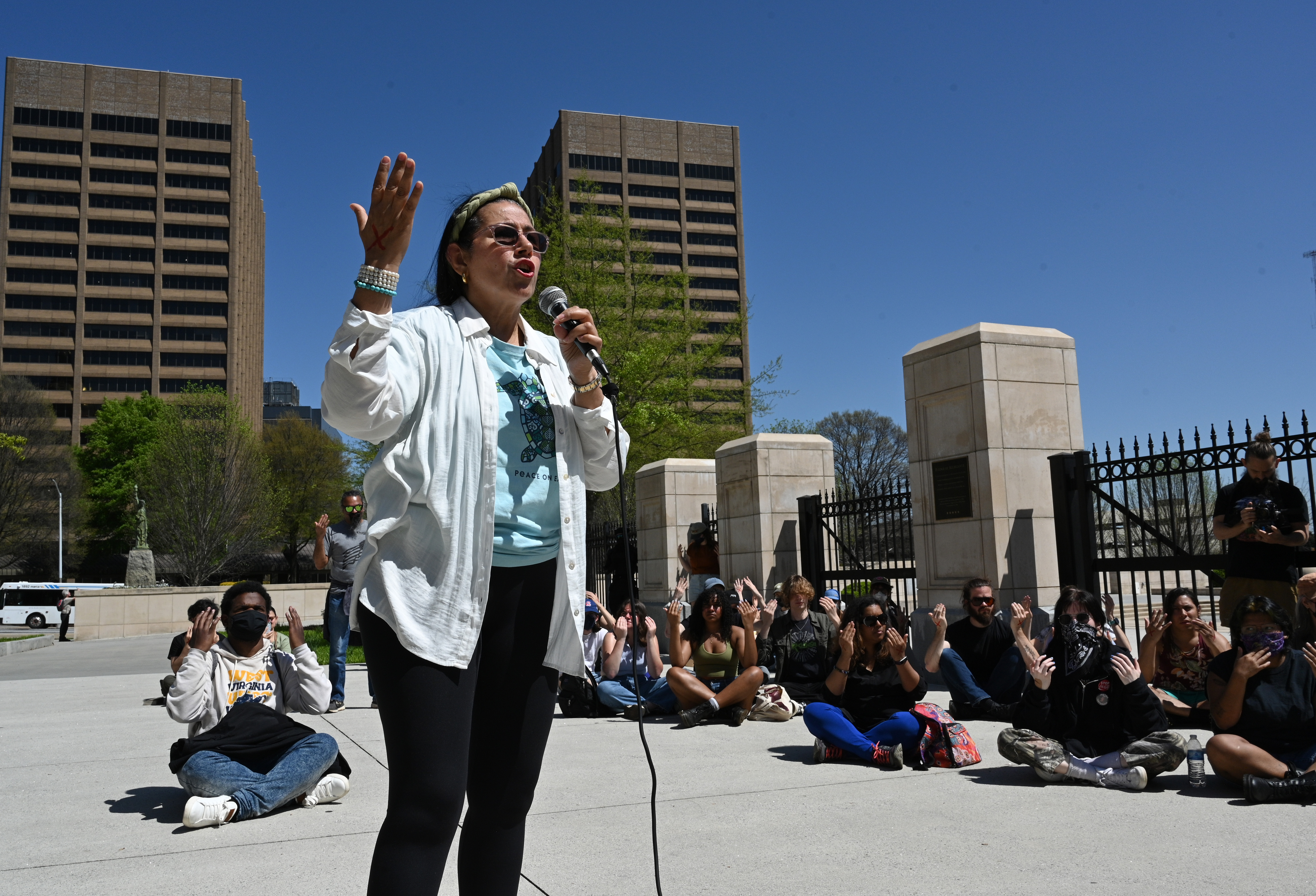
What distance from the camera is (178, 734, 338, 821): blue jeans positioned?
4895 mm

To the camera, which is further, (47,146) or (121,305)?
(121,305)

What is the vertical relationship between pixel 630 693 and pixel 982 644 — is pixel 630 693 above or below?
below

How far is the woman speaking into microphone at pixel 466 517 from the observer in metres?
2.04

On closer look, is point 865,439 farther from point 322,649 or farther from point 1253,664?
point 1253,664

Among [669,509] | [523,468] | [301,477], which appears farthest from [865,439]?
[523,468]

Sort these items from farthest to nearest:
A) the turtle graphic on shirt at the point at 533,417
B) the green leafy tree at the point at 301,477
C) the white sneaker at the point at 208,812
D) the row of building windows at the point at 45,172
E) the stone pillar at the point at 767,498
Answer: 1. the row of building windows at the point at 45,172
2. the green leafy tree at the point at 301,477
3. the stone pillar at the point at 767,498
4. the white sneaker at the point at 208,812
5. the turtle graphic on shirt at the point at 533,417

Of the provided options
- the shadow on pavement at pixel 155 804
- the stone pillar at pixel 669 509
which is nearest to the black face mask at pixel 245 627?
the shadow on pavement at pixel 155 804

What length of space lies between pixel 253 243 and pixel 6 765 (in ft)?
311

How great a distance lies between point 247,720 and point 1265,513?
Result: 271 inches

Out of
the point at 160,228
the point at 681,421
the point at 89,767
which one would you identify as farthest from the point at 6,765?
the point at 160,228

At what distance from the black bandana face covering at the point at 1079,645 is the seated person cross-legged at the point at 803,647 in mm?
3100

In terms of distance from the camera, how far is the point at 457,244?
2586mm

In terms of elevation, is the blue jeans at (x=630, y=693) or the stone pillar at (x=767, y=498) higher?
the stone pillar at (x=767, y=498)

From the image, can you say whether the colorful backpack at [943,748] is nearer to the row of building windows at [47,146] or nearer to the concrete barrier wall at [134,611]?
the concrete barrier wall at [134,611]
